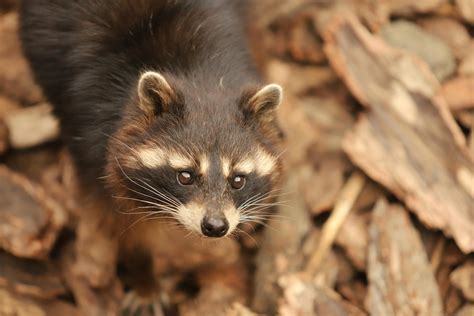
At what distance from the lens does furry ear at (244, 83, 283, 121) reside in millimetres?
3750

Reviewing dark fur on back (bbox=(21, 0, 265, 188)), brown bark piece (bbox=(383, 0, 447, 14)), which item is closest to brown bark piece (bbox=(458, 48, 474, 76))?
brown bark piece (bbox=(383, 0, 447, 14))

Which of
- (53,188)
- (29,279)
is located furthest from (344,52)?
(29,279)

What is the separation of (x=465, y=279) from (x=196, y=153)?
186cm

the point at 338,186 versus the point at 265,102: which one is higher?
the point at 265,102

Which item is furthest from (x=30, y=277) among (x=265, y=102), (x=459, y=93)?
(x=459, y=93)

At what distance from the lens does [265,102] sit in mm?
3816

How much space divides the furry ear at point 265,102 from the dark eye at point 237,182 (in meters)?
0.38

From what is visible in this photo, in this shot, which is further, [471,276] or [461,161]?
[461,161]

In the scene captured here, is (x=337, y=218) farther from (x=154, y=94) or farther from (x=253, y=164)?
(x=154, y=94)

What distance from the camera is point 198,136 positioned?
3.60 meters

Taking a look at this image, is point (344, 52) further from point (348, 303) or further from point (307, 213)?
point (348, 303)

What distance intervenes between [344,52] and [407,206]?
1.18m

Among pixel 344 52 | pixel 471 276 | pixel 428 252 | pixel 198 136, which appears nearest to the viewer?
pixel 198 136

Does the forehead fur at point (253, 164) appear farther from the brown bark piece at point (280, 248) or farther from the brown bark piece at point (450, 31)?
the brown bark piece at point (450, 31)
